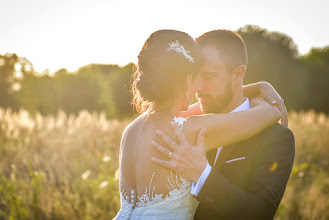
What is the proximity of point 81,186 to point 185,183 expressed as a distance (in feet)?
13.5

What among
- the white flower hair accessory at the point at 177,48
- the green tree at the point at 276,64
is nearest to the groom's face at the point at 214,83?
the white flower hair accessory at the point at 177,48

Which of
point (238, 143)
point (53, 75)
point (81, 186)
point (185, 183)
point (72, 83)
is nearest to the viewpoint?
point (185, 183)

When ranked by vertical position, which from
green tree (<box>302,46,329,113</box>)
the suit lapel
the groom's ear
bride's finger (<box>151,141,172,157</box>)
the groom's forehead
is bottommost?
green tree (<box>302,46,329,113</box>)

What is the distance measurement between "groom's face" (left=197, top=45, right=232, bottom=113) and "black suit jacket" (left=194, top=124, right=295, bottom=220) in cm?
79

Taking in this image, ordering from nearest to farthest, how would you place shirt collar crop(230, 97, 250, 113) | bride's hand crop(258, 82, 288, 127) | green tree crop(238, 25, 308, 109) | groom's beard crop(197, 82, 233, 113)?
bride's hand crop(258, 82, 288, 127) → shirt collar crop(230, 97, 250, 113) → groom's beard crop(197, 82, 233, 113) → green tree crop(238, 25, 308, 109)

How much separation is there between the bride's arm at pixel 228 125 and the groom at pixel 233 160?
148mm

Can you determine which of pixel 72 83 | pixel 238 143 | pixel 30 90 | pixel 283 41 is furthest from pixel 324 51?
pixel 238 143

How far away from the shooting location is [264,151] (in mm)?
3066

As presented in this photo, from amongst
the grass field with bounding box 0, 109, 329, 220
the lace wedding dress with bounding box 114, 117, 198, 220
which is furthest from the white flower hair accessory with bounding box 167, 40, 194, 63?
the grass field with bounding box 0, 109, 329, 220

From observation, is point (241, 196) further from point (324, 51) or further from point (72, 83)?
point (324, 51)

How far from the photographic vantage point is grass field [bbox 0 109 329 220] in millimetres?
5902

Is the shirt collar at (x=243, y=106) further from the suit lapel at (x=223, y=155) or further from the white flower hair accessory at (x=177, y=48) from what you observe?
the white flower hair accessory at (x=177, y=48)

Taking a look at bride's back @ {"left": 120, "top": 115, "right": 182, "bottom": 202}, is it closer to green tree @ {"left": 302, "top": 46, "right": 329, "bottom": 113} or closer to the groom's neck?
the groom's neck

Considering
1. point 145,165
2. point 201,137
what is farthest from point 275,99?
point 145,165
